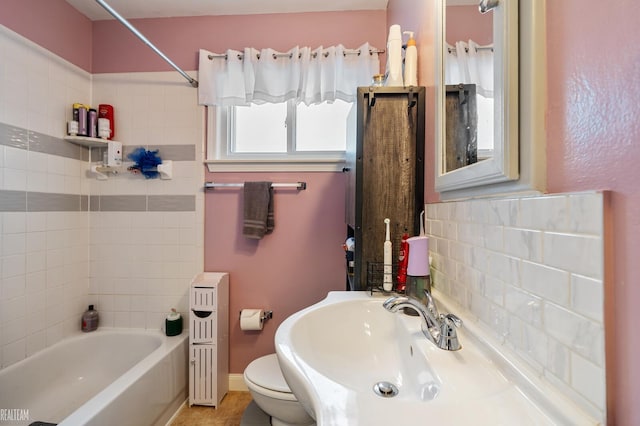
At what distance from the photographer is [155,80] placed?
193 centimetres

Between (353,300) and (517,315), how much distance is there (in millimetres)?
546

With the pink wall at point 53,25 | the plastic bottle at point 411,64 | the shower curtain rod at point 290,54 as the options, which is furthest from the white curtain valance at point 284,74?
the pink wall at point 53,25

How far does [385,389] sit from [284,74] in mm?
1749

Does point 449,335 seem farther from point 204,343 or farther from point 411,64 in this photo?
point 204,343

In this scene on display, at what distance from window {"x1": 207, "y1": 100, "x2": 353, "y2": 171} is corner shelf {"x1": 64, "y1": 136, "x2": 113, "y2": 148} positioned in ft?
2.16

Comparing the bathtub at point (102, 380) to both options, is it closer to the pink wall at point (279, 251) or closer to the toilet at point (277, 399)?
the pink wall at point (279, 251)

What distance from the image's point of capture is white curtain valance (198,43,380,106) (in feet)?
5.85

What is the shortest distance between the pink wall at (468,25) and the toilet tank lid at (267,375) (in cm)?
139

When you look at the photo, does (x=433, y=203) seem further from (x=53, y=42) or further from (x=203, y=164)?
(x=53, y=42)

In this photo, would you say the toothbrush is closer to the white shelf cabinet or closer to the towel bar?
the towel bar

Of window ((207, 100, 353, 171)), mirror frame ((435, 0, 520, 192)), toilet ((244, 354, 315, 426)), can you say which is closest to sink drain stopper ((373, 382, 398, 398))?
mirror frame ((435, 0, 520, 192))

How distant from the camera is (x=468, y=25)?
79 cm

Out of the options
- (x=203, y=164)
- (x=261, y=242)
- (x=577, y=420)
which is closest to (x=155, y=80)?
(x=203, y=164)

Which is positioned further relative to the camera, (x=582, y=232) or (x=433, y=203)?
(x=433, y=203)
